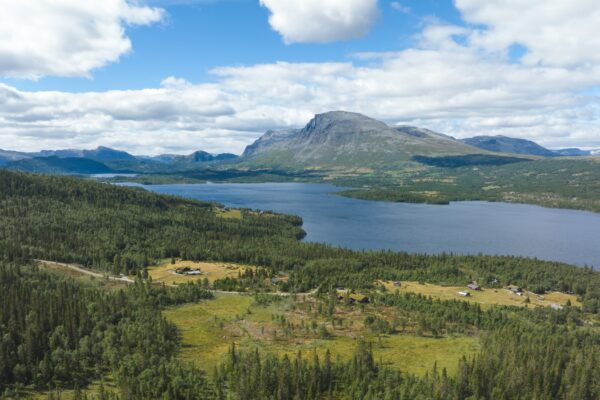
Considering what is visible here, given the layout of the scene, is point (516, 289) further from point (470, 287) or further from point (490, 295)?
point (470, 287)

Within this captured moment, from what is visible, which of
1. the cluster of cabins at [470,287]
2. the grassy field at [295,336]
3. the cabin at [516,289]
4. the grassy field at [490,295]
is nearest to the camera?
the grassy field at [295,336]

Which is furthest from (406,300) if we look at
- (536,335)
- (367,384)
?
(367,384)

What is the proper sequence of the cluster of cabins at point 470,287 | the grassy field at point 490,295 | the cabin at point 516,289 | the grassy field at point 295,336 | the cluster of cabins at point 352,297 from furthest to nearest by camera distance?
the cabin at point 516,289 → the cluster of cabins at point 470,287 → the grassy field at point 490,295 → the cluster of cabins at point 352,297 → the grassy field at point 295,336

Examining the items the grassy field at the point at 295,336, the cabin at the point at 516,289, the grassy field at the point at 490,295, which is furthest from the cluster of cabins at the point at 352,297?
the cabin at the point at 516,289

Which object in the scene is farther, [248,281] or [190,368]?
[248,281]

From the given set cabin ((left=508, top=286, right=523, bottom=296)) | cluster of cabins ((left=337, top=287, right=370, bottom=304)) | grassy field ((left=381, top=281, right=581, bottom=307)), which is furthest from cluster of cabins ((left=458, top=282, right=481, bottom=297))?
cluster of cabins ((left=337, top=287, right=370, bottom=304))

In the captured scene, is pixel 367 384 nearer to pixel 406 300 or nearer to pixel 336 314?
pixel 336 314

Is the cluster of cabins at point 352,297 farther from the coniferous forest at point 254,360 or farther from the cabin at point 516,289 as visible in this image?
the cabin at point 516,289
